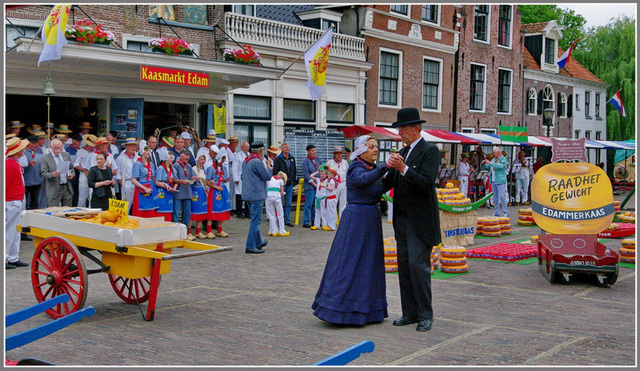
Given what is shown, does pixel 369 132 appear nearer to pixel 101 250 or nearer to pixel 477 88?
pixel 101 250

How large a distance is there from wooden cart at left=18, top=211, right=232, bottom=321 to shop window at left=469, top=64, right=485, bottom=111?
2539 centimetres

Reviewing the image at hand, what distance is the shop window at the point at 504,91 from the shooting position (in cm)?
3281

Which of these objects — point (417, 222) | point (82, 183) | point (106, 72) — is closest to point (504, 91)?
point (106, 72)

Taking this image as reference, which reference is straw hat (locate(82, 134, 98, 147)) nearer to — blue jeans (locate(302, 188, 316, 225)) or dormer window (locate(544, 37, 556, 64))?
blue jeans (locate(302, 188, 316, 225))

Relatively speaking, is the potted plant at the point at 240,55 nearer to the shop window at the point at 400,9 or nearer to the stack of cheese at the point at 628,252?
the stack of cheese at the point at 628,252

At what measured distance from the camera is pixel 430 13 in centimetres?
2828

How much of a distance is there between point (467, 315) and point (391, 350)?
1706 mm

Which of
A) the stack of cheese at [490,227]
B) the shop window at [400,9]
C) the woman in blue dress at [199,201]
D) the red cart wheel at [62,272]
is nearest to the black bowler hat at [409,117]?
the red cart wheel at [62,272]

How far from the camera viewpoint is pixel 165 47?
15.6 metres

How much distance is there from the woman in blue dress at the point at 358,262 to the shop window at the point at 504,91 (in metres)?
27.3

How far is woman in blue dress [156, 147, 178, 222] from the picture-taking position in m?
12.9

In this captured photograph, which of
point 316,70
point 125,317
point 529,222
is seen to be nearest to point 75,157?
point 316,70

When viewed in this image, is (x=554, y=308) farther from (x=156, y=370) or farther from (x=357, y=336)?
(x=156, y=370)

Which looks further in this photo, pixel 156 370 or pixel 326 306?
pixel 326 306
